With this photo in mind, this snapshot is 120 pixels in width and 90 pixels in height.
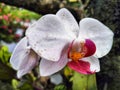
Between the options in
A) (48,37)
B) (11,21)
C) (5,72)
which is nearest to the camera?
(48,37)

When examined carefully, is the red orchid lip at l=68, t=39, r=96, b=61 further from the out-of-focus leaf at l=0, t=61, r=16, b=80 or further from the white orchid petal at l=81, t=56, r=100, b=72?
the out-of-focus leaf at l=0, t=61, r=16, b=80

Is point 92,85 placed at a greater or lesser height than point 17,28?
greater

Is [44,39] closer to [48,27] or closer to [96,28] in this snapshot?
[48,27]

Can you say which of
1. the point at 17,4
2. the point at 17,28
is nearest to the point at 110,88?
the point at 17,4

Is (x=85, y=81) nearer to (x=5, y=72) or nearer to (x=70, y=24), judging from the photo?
(x=70, y=24)

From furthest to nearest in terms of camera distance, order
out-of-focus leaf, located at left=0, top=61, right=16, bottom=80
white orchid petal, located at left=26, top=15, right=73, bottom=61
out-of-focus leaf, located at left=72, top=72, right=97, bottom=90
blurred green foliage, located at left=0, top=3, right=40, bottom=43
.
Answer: blurred green foliage, located at left=0, top=3, right=40, bottom=43
out-of-focus leaf, located at left=0, top=61, right=16, bottom=80
out-of-focus leaf, located at left=72, top=72, right=97, bottom=90
white orchid petal, located at left=26, top=15, right=73, bottom=61

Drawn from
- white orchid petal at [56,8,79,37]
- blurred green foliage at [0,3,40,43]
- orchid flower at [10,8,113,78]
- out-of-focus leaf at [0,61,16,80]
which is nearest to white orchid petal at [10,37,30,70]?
orchid flower at [10,8,113,78]

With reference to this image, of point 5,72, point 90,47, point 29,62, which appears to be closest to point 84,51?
point 90,47
